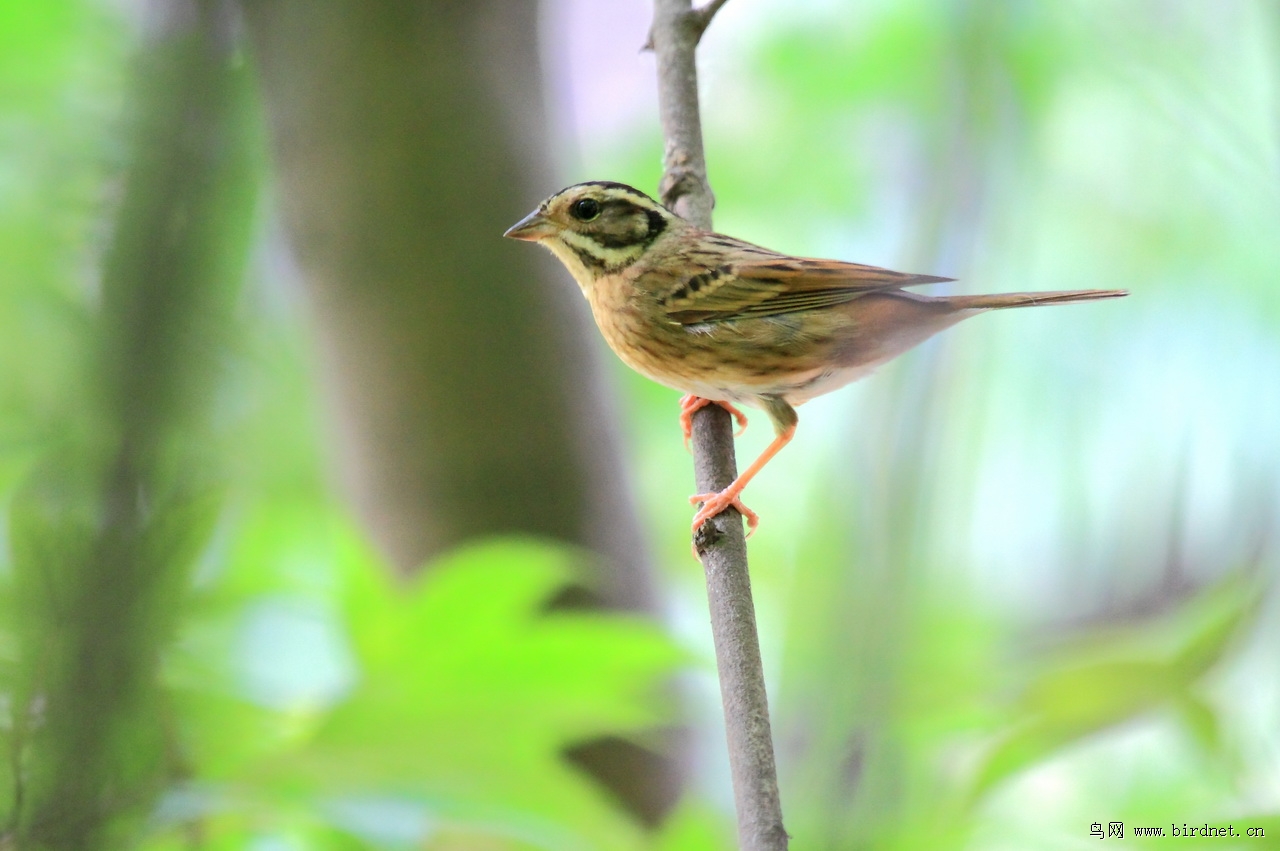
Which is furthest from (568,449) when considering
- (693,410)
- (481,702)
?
(481,702)

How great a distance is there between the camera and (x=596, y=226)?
397cm

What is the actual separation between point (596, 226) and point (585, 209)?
93mm

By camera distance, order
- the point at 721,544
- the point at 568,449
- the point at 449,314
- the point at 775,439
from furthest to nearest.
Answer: the point at 568,449
the point at 449,314
the point at 775,439
the point at 721,544

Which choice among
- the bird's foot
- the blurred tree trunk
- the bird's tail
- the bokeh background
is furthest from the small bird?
the blurred tree trunk

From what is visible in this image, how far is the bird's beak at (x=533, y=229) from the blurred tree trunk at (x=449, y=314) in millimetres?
1090

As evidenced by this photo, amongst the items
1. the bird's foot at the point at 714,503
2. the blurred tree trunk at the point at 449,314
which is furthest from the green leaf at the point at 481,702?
the blurred tree trunk at the point at 449,314

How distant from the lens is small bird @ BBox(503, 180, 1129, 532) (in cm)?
371

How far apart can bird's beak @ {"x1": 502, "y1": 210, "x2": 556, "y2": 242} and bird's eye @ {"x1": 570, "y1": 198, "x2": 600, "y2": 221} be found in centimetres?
10

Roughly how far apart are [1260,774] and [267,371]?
2.30 m

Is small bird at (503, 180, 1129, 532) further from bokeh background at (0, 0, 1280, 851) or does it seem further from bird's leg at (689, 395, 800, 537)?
bokeh background at (0, 0, 1280, 851)

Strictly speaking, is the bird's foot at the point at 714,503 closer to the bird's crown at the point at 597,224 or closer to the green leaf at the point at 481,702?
the green leaf at the point at 481,702

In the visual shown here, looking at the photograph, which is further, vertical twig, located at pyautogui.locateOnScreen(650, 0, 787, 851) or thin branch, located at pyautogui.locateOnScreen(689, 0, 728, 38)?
thin branch, located at pyautogui.locateOnScreen(689, 0, 728, 38)

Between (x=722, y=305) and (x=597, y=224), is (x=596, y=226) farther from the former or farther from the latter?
(x=722, y=305)

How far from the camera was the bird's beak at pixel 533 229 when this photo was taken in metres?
3.74
